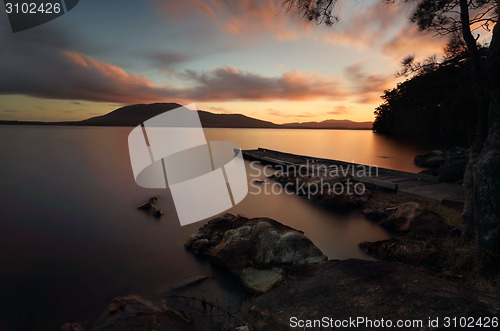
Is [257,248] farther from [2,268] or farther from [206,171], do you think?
[206,171]

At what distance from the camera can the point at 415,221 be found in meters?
7.88

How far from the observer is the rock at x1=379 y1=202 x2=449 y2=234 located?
7434 millimetres

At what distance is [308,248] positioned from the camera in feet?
19.2

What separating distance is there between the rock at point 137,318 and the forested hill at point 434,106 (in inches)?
338

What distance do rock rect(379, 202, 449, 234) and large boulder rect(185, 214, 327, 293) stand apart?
4.11m

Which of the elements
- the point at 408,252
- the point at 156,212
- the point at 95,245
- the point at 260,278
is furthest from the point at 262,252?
A: the point at 156,212

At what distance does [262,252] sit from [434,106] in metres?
79.5

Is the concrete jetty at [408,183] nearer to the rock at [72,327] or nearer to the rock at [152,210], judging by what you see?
the rock at [152,210]

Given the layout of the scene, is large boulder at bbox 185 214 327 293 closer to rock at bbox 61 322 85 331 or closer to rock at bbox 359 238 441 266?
rock at bbox 359 238 441 266

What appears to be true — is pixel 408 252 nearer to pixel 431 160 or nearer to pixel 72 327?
pixel 72 327

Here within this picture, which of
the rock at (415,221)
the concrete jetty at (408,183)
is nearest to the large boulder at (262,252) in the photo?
the rock at (415,221)

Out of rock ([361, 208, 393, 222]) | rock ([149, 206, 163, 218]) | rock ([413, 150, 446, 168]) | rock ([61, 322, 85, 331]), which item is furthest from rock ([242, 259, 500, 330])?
rock ([413, 150, 446, 168])

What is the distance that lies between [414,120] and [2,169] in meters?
107

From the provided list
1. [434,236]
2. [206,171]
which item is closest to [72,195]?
[206,171]
